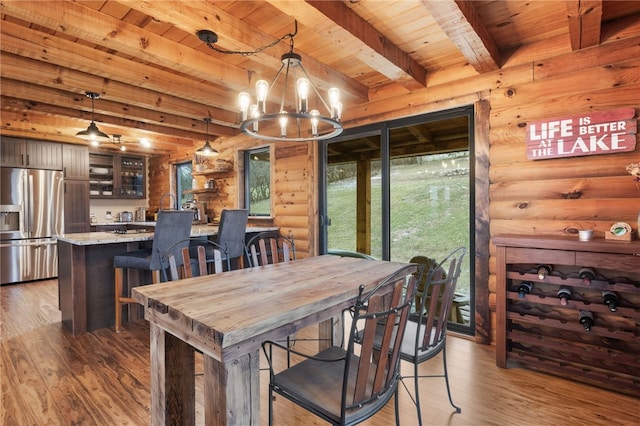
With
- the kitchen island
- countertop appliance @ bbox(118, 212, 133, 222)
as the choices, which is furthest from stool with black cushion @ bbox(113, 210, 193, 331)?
countertop appliance @ bbox(118, 212, 133, 222)

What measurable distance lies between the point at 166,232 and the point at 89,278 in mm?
925

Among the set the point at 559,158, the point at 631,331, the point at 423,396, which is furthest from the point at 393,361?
the point at 559,158

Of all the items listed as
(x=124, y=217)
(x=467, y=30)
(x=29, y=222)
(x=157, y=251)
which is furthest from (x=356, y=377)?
(x=124, y=217)

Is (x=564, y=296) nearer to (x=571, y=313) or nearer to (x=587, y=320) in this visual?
(x=587, y=320)

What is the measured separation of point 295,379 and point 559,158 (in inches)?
98.8

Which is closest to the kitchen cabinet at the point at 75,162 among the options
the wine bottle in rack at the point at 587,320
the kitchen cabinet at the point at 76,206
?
the kitchen cabinet at the point at 76,206

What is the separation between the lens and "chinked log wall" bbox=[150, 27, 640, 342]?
2336mm

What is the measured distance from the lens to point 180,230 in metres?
3.18

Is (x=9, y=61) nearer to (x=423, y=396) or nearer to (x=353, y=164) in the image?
(x=353, y=164)

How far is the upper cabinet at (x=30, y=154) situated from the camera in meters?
5.12

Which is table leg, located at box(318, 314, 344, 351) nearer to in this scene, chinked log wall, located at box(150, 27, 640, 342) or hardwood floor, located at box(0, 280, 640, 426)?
hardwood floor, located at box(0, 280, 640, 426)

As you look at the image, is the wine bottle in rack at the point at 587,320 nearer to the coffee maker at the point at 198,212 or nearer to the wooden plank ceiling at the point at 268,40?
the wooden plank ceiling at the point at 268,40

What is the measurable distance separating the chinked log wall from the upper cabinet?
580 cm

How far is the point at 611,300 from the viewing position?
2.07m
